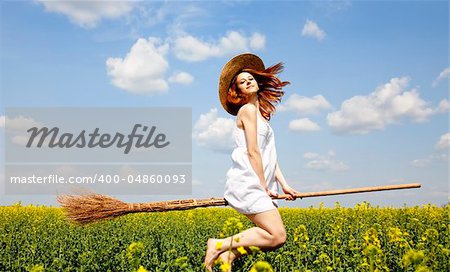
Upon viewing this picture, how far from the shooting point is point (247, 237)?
4867 mm

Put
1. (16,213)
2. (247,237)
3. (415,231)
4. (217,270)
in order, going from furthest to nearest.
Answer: (16,213)
(415,231)
(217,270)
(247,237)

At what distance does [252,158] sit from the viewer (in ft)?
16.2

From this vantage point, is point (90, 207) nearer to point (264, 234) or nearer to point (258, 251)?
point (258, 251)

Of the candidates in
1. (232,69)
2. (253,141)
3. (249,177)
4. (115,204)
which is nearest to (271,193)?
(249,177)

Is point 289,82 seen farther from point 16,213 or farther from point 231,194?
point 16,213

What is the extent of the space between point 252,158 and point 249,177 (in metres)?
0.17

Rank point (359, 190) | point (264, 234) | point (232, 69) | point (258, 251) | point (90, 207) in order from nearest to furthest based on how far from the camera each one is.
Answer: point (264, 234)
point (258, 251)
point (232, 69)
point (359, 190)
point (90, 207)

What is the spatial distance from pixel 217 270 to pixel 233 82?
202 centimetres

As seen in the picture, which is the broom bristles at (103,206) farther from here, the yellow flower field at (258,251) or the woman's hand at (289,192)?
the woman's hand at (289,192)

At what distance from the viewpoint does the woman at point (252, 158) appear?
4871 millimetres

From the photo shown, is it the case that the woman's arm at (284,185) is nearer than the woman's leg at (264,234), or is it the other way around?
the woman's leg at (264,234)

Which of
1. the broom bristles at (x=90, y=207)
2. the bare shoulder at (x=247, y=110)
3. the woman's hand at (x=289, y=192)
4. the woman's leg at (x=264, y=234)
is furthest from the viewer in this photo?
the broom bristles at (x=90, y=207)

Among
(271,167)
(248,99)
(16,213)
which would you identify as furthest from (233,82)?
(16,213)

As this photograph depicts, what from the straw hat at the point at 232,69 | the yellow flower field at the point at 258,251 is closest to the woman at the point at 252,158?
the straw hat at the point at 232,69
